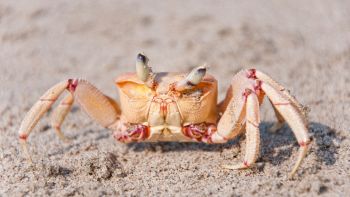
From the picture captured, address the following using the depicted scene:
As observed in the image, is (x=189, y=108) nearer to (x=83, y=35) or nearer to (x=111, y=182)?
(x=111, y=182)

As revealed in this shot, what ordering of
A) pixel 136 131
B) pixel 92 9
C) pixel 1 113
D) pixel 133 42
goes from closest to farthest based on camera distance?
1. pixel 136 131
2. pixel 1 113
3. pixel 133 42
4. pixel 92 9

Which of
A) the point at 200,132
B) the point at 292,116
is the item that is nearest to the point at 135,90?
the point at 200,132

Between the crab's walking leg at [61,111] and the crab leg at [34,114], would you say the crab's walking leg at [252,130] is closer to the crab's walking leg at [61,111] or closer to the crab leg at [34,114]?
the crab leg at [34,114]

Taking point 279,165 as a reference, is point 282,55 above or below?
above

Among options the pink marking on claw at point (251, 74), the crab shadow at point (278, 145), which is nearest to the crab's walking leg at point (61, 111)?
the crab shadow at point (278, 145)

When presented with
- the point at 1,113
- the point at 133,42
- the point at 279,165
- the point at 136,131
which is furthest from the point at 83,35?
the point at 279,165

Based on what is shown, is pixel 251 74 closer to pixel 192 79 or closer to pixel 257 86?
pixel 257 86
